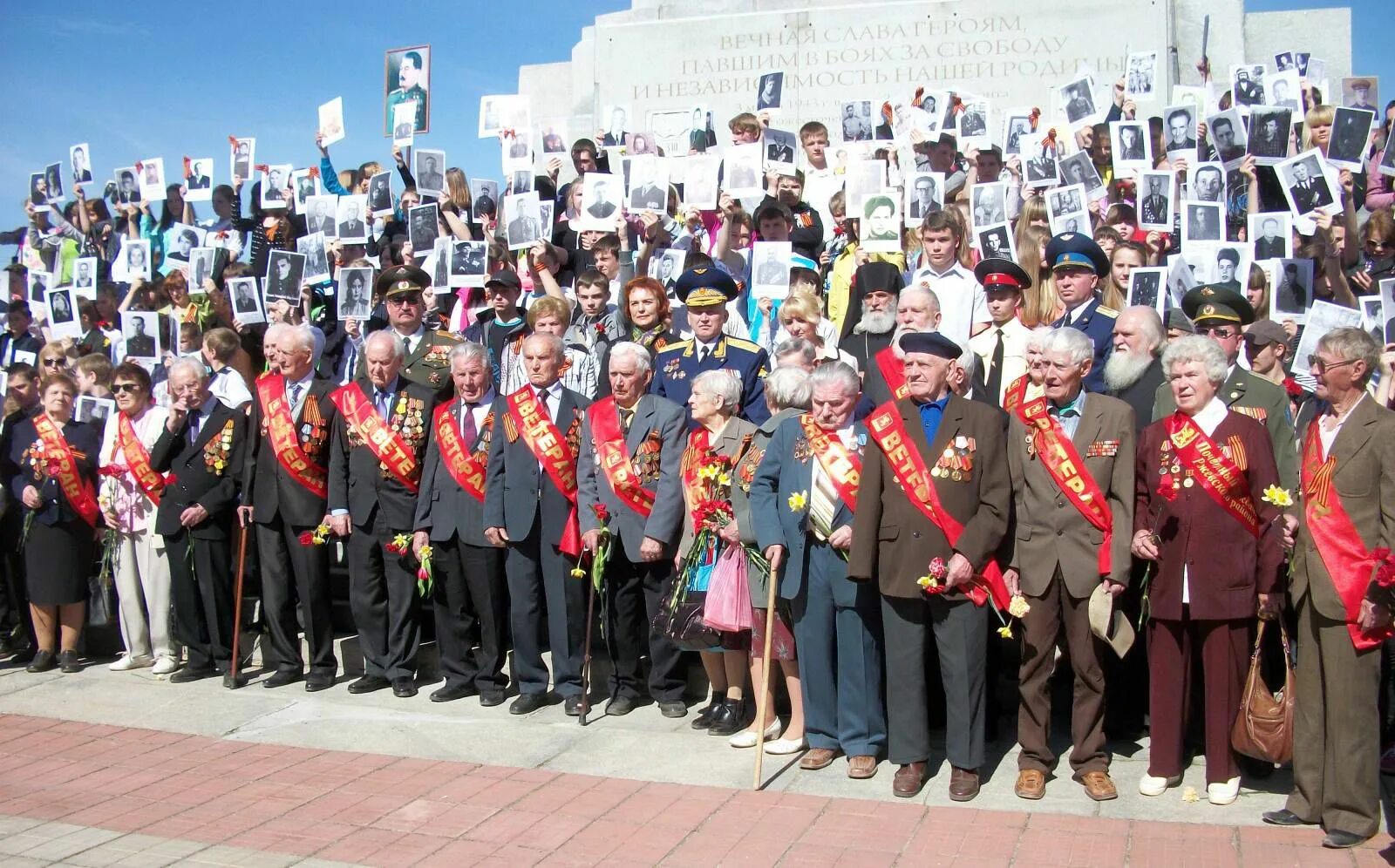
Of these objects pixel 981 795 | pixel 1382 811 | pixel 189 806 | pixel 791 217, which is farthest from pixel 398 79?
pixel 1382 811

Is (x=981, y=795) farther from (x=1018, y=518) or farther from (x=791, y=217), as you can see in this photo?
(x=791, y=217)

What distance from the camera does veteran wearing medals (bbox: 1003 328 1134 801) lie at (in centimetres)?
600

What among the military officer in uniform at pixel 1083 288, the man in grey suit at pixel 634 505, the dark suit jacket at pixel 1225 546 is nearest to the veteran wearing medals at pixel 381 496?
the man in grey suit at pixel 634 505

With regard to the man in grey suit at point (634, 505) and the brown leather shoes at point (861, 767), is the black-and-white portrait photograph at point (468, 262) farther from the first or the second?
the brown leather shoes at point (861, 767)

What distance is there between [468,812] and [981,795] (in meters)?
2.31

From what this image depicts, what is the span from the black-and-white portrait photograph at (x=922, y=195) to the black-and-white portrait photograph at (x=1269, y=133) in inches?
84.8

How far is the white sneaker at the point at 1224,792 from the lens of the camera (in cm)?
582

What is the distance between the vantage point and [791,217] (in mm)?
9766

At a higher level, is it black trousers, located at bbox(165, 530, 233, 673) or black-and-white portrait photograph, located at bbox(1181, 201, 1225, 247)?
black-and-white portrait photograph, located at bbox(1181, 201, 1225, 247)

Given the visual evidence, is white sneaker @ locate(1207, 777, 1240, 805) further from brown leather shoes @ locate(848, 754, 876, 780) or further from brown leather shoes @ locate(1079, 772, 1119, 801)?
brown leather shoes @ locate(848, 754, 876, 780)

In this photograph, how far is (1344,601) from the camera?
17.7 ft

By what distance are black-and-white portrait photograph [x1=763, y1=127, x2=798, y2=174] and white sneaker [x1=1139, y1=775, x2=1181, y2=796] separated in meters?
5.50

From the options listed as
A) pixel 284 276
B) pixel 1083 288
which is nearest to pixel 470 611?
pixel 1083 288

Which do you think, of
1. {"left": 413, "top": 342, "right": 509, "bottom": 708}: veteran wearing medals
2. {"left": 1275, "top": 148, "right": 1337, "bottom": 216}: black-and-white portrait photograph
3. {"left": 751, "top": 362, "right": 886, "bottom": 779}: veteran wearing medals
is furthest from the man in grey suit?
{"left": 1275, "top": 148, "right": 1337, "bottom": 216}: black-and-white portrait photograph
